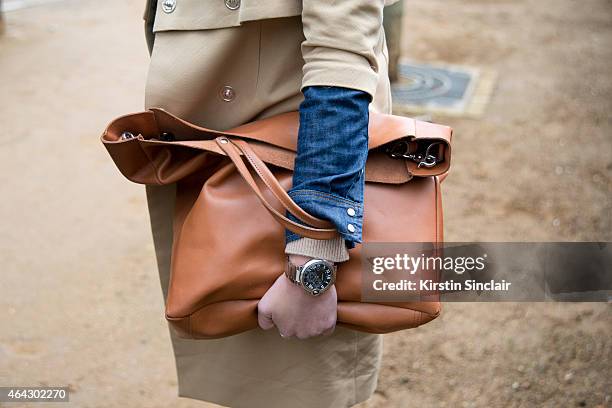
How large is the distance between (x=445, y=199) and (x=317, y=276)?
9.00ft

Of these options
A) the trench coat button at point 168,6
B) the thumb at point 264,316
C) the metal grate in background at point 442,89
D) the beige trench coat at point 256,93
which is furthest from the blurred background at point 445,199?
the trench coat button at point 168,6

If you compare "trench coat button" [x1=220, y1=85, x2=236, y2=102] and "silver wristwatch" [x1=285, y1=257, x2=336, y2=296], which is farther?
"trench coat button" [x1=220, y1=85, x2=236, y2=102]

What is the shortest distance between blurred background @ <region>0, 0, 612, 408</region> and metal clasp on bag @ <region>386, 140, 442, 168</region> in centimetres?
147

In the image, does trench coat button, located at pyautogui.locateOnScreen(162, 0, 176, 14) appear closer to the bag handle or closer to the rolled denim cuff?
the bag handle

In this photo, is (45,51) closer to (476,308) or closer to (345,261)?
(476,308)

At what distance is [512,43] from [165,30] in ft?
17.4

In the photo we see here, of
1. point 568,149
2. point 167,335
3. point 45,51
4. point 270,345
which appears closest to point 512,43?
point 568,149

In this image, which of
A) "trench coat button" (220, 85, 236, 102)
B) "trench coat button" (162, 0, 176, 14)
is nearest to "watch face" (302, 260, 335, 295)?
"trench coat button" (220, 85, 236, 102)

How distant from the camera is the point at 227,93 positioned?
4.80ft

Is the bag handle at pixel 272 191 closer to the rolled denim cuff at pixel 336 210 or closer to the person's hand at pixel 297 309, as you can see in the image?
the rolled denim cuff at pixel 336 210

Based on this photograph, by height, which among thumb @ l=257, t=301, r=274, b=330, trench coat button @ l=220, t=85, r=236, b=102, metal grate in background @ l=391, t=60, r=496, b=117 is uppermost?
metal grate in background @ l=391, t=60, r=496, b=117

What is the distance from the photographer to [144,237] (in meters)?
3.61

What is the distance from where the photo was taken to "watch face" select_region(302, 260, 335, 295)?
1.31 m

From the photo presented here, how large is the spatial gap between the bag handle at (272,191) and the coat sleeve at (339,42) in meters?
0.18
